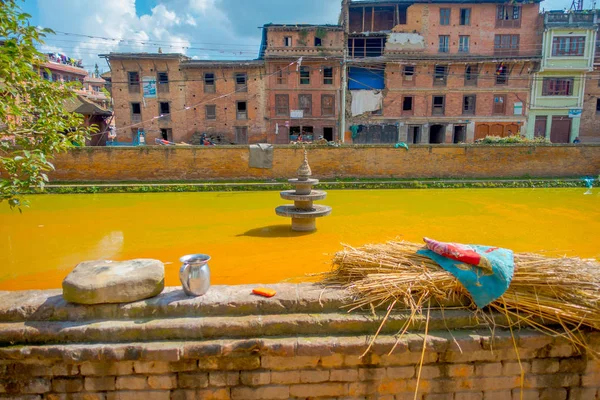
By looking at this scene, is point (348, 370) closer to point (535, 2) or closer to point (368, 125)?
point (368, 125)

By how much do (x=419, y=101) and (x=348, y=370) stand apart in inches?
1190

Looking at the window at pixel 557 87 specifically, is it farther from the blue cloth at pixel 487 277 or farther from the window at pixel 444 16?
the blue cloth at pixel 487 277

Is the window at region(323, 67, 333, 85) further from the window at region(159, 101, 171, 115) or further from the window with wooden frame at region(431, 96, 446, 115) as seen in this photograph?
the window at region(159, 101, 171, 115)

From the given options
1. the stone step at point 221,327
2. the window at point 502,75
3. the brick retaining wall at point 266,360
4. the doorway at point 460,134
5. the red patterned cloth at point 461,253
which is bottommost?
the brick retaining wall at point 266,360

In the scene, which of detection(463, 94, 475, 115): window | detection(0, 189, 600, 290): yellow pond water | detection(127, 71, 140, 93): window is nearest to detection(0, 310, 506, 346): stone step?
detection(0, 189, 600, 290): yellow pond water

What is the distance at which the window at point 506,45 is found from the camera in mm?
31188

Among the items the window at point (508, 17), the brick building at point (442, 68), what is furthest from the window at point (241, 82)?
the window at point (508, 17)

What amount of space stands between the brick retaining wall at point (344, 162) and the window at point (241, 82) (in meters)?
12.2

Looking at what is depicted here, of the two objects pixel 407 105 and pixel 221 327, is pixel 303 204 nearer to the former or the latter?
pixel 221 327

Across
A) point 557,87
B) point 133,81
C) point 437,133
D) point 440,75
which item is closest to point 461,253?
point 440,75

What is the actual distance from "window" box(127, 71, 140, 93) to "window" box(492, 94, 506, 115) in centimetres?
2762

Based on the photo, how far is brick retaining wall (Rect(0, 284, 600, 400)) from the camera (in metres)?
3.38

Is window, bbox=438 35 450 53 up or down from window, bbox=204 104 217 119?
up

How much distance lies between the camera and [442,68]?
3061cm
